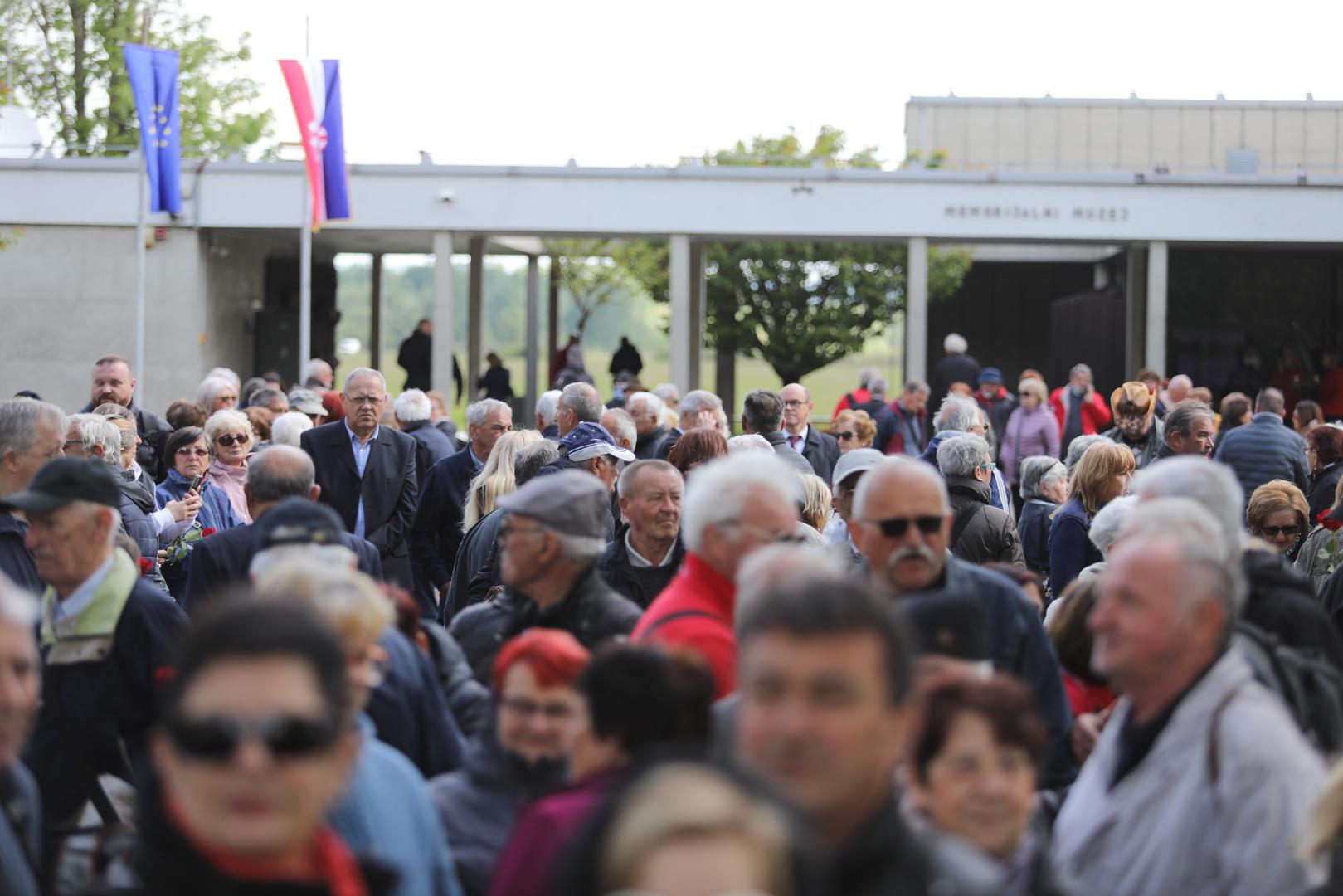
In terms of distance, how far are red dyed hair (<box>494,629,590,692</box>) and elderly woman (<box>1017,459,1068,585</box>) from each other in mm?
5687

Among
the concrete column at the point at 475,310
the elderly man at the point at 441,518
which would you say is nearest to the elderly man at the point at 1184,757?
the elderly man at the point at 441,518

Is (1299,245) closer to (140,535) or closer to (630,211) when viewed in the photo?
(630,211)

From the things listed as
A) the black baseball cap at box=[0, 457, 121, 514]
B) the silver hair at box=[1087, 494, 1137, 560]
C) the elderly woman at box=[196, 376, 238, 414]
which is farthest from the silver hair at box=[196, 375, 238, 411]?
the silver hair at box=[1087, 494, 1137, 560]

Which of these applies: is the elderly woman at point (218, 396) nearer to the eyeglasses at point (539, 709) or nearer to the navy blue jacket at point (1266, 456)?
the navy blue jacket at point (1266, 456)

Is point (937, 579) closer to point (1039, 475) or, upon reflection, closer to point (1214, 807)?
point (1214, 807)

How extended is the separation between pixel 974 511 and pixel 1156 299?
2022 cm

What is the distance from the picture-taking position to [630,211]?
87.3 feet

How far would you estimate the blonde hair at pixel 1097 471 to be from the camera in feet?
27.0

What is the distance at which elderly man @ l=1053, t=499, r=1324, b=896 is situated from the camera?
3.40m

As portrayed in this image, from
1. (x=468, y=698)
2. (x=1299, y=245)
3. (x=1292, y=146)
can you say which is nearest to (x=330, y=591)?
(x=468, y=698)

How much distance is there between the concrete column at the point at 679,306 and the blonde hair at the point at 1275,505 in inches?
736

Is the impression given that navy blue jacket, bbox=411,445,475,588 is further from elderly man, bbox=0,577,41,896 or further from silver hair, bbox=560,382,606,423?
elderly man, bbox=0,577,41,896

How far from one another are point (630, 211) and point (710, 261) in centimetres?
1590

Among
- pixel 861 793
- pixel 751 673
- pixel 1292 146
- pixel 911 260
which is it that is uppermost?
pixel 1292 146
